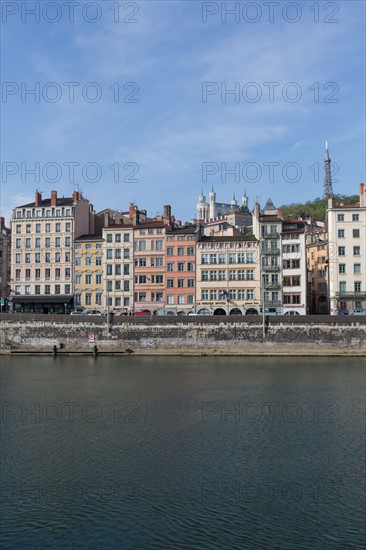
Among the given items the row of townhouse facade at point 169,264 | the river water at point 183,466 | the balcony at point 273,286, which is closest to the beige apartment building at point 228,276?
the row of townhouse facade at point 169,264

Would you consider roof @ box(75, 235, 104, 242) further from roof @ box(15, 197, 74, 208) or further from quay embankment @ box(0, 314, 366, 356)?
quay embankment @ box(0, 314, 366, 356)

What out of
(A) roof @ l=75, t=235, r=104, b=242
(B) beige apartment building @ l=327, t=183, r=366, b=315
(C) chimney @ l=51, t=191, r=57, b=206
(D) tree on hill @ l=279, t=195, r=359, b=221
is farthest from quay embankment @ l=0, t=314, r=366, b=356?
(D) tree on hill @ l=279, t=195, r=359, b=221

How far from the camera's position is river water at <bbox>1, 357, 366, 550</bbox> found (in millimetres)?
16938

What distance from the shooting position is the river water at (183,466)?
55.6ft

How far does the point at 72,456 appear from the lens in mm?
23094

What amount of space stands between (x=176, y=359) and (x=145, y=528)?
40.4 m

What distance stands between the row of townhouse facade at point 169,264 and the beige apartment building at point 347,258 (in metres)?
0.13

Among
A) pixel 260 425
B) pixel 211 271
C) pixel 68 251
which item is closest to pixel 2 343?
pixel 68 251

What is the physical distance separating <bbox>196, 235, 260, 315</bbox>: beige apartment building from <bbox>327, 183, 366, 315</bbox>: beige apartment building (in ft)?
32.2

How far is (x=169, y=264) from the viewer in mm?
73625

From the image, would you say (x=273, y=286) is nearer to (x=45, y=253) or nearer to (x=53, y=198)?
(x=45, y=253)

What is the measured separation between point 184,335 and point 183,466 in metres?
39.8

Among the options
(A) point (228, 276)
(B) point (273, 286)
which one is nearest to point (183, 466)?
(B) point (273, 286)

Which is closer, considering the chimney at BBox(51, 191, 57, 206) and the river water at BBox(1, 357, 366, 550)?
the river water at BBox(1, 357, 366, 550)
